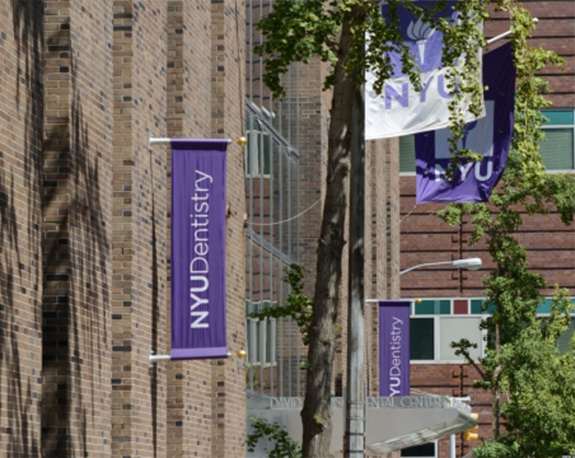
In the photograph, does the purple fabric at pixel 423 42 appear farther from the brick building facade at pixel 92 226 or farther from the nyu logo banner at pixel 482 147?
the brick building facade at pixel 92 226

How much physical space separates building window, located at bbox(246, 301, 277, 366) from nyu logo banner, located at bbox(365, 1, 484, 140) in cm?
855

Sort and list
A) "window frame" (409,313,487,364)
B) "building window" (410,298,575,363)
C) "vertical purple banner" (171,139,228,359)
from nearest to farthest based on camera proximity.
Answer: "vertical purple banner" (171,139,228,359)
"window frame" (409,313,487,364)
"building window" (410,298,575,363)

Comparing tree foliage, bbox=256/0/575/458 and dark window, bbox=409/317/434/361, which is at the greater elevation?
tree foliage, bbox=256/0/575/458

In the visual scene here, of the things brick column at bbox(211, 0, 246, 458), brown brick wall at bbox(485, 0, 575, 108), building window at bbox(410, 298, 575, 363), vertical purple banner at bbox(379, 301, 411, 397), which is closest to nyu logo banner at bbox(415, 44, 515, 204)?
brick column at bbox(211, 0, 246, 458)

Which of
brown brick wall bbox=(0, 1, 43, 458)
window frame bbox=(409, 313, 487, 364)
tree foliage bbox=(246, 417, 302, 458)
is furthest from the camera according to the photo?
window frame bbox=(409, 313, 487, 364)

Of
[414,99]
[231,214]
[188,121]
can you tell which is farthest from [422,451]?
[414,99]

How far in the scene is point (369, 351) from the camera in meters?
44.0

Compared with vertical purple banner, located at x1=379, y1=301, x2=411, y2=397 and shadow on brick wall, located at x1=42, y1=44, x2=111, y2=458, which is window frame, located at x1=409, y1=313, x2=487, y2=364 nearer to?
Answer: vertical purple banner, located at x1=379, y1=301, x2=411, y2=397

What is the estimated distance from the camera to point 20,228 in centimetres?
A: 1453

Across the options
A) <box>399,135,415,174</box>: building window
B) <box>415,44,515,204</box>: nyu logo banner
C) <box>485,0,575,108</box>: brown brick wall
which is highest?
<box>485,0,575,108</box>: brown brick wall

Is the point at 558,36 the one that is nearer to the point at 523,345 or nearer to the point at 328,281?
the point at 523,345

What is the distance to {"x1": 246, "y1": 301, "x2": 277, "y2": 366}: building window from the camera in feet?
92.8

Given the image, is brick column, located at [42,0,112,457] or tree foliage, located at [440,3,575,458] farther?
tree foliage, located at [440,3,575,458]

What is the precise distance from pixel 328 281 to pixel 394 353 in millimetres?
18959
